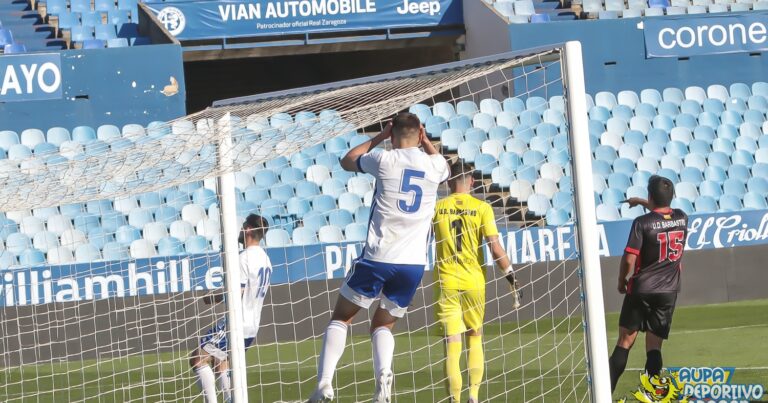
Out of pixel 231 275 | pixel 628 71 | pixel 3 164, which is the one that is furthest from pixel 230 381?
pixel 628 71

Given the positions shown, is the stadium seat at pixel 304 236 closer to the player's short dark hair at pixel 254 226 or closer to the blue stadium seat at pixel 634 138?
the blue stadium seat at pixel 634 138

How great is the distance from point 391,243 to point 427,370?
425 centimetres

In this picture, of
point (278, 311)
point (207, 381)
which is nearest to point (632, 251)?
point (207, 381)

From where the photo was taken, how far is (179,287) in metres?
13.3

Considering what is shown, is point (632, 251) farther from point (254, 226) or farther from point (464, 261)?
point (254, 226)

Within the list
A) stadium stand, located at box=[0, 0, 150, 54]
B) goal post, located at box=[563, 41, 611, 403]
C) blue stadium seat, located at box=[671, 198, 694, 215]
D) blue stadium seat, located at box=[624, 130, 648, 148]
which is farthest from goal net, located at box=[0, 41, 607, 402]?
stadium stand, located at box=[0, 0, 150, 54]

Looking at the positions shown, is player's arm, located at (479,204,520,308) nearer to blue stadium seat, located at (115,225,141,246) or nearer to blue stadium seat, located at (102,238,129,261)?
blue stadium seat, located at (102,238,129,261)

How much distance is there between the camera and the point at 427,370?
417 inches

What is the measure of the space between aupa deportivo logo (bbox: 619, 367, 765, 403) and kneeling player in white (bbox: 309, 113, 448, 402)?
5.62ft

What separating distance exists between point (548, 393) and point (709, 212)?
7.35 metres

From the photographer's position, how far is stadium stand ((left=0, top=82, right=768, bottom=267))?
14.3 meters

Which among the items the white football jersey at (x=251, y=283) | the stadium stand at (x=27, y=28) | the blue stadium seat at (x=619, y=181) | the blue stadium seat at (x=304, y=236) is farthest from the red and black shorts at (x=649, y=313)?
the stadium stand at (x=27, y=28)

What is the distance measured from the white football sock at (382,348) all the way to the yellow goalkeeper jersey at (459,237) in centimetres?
134

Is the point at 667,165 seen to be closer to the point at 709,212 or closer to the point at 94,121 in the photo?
Result: the point at 709,212
